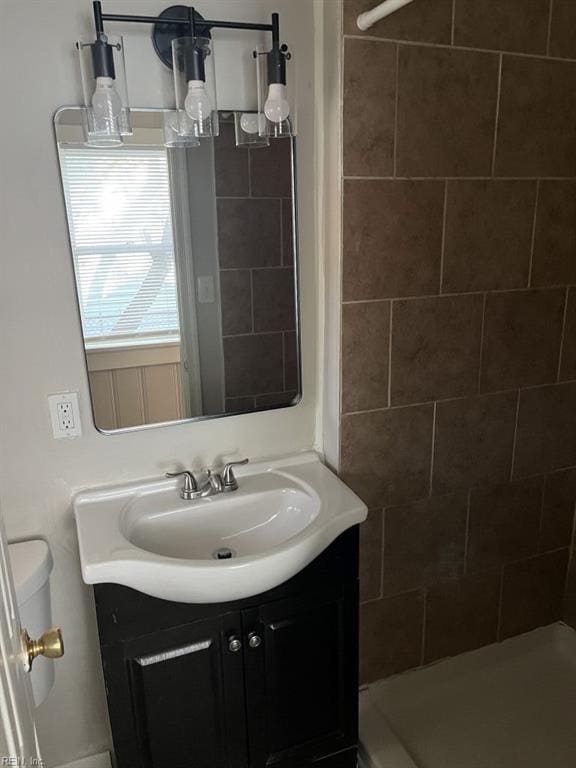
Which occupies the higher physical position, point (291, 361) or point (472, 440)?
point (291, 361)

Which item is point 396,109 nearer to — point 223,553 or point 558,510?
point 223,553

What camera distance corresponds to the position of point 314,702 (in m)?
1.54

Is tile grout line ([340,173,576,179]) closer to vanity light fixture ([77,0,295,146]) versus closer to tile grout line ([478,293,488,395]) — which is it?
vanity light fixture ([77,0,295,146])

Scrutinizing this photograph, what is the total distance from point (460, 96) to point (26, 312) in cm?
117

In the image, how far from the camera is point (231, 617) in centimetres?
137

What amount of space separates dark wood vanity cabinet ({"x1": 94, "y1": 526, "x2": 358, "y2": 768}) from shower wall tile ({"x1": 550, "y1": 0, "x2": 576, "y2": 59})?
134 centimetres

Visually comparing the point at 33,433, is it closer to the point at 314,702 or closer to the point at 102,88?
the point at 102,88

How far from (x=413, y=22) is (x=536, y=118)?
1.39 feet

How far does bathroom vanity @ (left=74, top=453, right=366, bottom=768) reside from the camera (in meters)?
1.25

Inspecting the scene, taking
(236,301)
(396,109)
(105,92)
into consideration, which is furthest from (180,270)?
(396,109)

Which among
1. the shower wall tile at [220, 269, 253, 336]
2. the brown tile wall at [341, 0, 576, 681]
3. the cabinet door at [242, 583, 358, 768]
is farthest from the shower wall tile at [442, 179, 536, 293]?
the cabinet door at [242, 583, 358, 768]

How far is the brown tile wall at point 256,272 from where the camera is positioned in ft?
4.85

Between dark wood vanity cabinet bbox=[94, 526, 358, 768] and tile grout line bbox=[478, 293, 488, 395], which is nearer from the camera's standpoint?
dark wood vanity cabinet bbox=[94, 526, 358, 768]

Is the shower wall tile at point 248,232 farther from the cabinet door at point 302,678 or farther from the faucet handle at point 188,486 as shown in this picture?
the cabinet door at point 302,678
